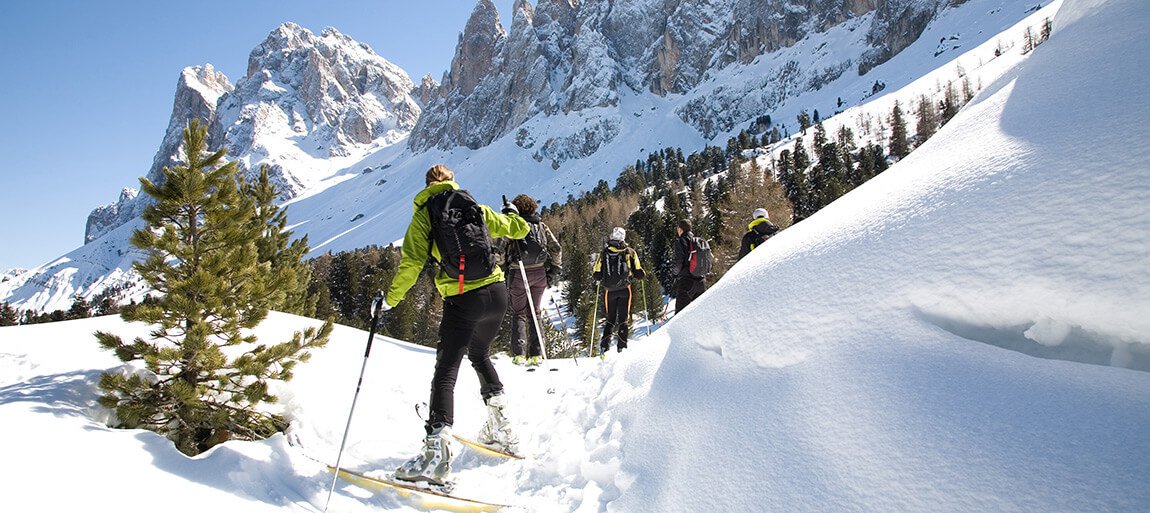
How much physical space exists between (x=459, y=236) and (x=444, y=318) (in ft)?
2.33

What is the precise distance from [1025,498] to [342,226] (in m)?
201

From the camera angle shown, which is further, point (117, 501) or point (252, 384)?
point (252, 384)

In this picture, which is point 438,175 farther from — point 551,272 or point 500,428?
point 551,272

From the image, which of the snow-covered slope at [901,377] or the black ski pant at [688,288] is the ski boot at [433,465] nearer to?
the snow-covered slope at [901,377]

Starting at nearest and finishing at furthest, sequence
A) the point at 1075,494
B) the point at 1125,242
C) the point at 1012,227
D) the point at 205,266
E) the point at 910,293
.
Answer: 1. the point at 1075,494
2. the point at 1125,242
3. the point at 1012,227
4. the point at 910,293
5. the point at 205,266

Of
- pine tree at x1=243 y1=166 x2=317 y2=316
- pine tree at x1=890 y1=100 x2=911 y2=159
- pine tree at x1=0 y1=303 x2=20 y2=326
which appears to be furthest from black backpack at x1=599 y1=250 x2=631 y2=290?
pine tree at x1=890 y1=100 x2=911 y2=159

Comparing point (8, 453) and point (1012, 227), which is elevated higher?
point (1012, 227)

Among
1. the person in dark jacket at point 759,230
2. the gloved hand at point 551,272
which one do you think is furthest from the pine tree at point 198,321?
the person in dark jacket at point 759,230

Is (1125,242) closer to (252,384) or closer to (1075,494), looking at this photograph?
(1075,494)

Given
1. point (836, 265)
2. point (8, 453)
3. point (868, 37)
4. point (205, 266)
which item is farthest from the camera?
point (868, 37)

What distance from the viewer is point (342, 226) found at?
598 ft

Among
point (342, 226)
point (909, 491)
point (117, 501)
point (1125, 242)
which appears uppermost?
point (342, 226)

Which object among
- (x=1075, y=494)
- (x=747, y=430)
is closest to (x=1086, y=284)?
(x=1075, y=494)

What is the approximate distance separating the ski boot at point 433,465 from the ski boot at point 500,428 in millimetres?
680
